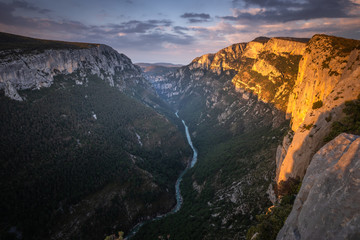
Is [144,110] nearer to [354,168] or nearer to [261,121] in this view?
[261,121]

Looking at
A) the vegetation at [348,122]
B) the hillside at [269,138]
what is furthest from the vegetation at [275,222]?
the vegetation at [348,122]

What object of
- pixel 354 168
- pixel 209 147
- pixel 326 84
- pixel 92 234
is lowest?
pixel 92 234

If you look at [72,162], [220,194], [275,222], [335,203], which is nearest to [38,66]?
[72,162]

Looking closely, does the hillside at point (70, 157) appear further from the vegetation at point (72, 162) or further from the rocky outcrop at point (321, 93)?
the rocky outcrop at point (321, 93)

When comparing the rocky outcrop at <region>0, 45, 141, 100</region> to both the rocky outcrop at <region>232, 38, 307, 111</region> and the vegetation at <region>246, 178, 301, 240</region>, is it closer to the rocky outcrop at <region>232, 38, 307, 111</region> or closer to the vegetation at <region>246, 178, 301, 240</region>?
the vegetation at <region>246, 178, 301, 240</region>

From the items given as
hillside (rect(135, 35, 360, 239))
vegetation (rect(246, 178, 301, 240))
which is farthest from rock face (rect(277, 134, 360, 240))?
hillside (rect(135, 35, 360, 239))

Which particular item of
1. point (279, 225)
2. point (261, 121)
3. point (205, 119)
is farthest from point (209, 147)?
point (279, 225)
